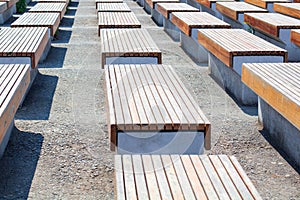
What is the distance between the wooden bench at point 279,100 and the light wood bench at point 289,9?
5454 mm

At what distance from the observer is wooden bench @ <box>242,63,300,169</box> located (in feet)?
18.0

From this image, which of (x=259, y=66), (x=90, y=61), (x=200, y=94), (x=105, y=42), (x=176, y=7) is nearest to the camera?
(x=259, y=66)

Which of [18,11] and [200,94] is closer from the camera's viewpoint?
[200,94]

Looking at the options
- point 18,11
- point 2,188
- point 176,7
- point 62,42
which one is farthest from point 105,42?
point 18,11

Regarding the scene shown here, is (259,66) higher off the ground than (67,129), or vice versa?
(259,66)

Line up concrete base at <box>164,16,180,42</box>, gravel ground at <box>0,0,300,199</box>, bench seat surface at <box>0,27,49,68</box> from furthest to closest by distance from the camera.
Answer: concrete base at <box>164,16,180,42</box> < bench seat surface at <box>0,27,49,68</box> < gravel ground at <box>0,0,300,199</box>

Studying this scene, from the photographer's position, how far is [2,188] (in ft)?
15.9

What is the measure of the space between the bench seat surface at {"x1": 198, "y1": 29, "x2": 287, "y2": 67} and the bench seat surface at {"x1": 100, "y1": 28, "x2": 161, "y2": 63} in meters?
0.94

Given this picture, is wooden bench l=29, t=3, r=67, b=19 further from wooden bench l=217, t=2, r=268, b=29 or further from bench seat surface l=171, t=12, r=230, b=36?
wooden bench l=217, t=2, r=268, b=29

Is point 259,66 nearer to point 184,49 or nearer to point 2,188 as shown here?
point 2,188

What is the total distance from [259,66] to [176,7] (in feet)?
24.2

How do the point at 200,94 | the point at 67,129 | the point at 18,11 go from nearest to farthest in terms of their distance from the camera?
1. the point at 67,129
2. the point at 200,94
3. the point at 18,11

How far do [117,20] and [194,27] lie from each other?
6.14ft

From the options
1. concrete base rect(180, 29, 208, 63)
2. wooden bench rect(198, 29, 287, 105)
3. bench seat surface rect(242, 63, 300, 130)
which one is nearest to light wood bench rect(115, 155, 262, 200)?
bench seat surface rect(242, 63, 300, 130)
